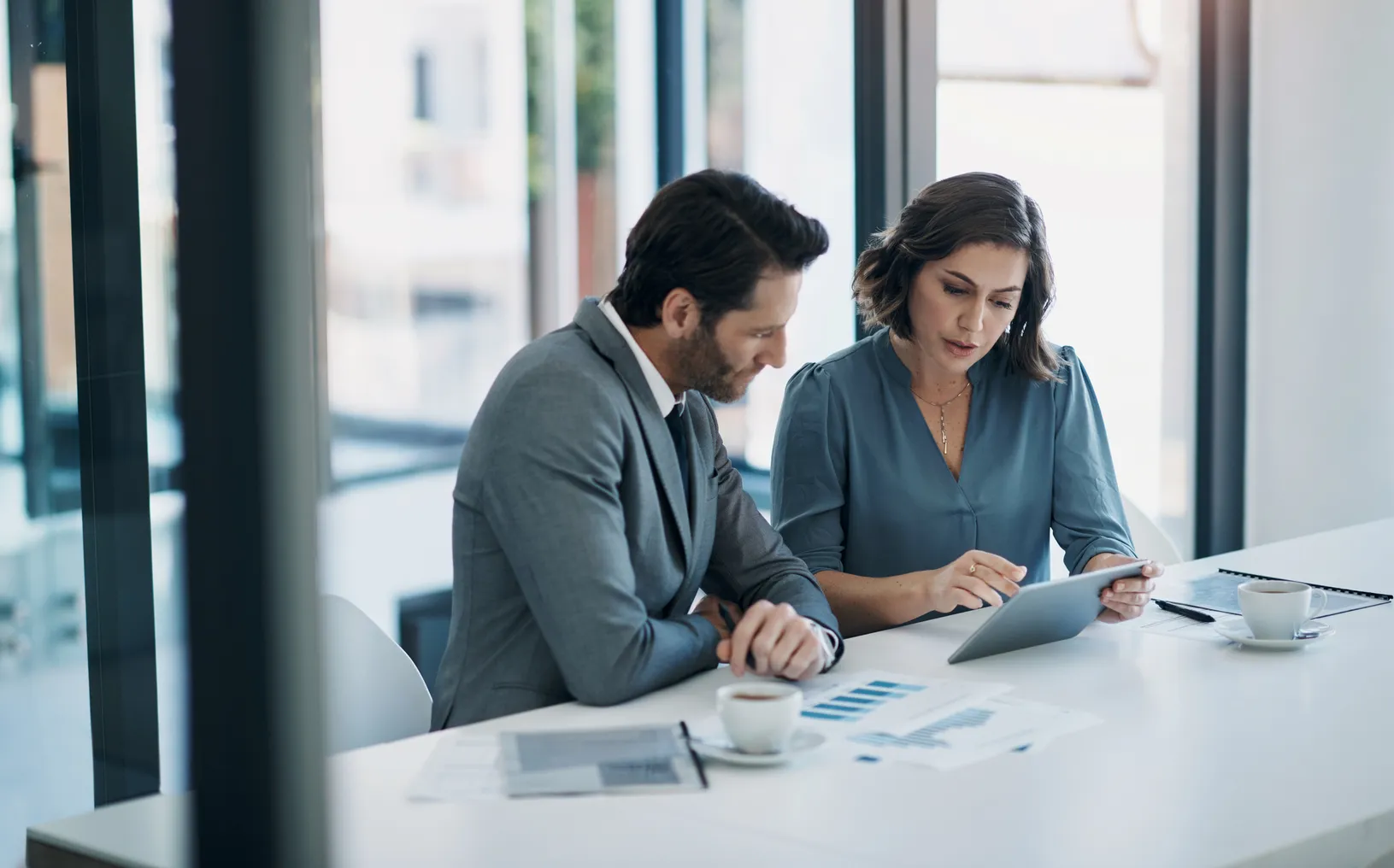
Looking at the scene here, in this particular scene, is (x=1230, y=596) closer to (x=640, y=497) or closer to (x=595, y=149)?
(x=640, y=497)

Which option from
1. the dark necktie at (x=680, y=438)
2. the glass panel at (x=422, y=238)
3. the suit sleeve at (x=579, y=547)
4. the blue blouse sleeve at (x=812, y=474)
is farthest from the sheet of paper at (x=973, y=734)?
the glass panel at (x=422, y=238)

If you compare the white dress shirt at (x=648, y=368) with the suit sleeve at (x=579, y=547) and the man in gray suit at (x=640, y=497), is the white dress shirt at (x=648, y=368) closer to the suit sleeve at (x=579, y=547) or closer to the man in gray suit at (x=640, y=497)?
the man in gray suit at (x=640, y=497)

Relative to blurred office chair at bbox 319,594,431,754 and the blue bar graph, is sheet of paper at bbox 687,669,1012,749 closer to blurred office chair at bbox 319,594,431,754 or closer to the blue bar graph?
the blue bar graph

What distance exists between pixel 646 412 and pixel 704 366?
0.12 m

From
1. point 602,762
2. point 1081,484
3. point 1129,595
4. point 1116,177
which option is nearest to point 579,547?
point 602,762

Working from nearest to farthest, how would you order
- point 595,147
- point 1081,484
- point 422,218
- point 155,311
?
point 155,311 < point 1081,484 < point 422,218 < point 595,147

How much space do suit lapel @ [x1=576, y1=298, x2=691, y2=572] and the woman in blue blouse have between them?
18.2 inches

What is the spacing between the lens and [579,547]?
1545mm

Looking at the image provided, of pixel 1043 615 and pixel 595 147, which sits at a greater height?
pixel 595 147

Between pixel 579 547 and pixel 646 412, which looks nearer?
pixel 579 547

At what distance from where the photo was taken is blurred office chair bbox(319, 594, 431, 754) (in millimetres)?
1798

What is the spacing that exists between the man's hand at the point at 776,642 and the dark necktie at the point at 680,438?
0.92 ft

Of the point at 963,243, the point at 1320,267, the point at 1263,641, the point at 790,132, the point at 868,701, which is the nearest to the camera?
the point at 868,701

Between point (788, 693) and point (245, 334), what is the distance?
94 centimetres
